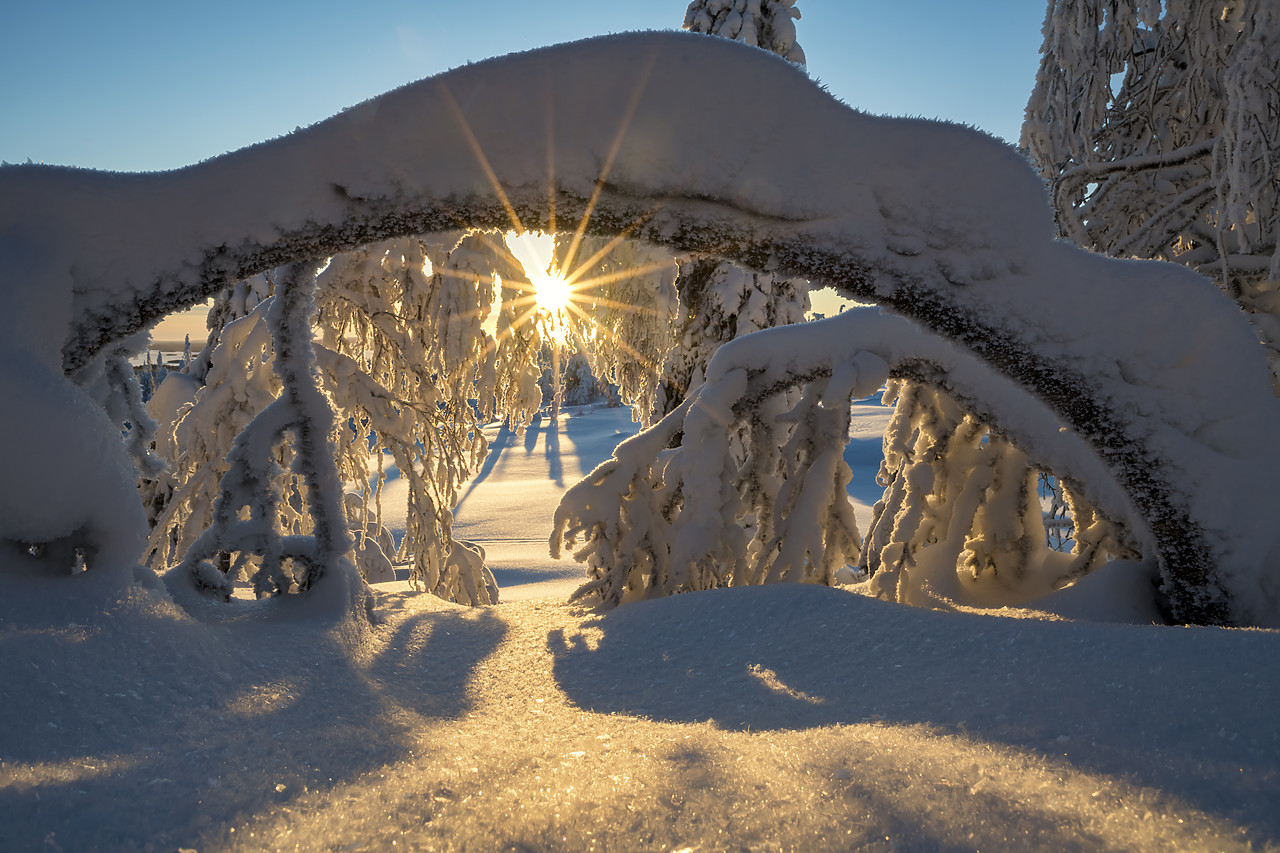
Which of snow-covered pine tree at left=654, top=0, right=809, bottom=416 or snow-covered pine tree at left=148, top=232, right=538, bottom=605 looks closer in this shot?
snow-covered pine tree at left=148, top=232, right=538, bottom=605

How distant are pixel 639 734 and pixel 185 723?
3.58 ft

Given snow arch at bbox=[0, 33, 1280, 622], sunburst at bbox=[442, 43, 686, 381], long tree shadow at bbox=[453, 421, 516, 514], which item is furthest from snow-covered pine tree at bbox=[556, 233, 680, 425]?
long tree shadow at bbox=[453, 421, 516, 514]

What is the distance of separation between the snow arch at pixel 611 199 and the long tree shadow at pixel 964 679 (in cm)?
100

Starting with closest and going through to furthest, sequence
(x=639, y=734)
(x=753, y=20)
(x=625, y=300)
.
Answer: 1. (x=639, y=734)
2. (x=753, y=20)
3. (x=625, y=300)

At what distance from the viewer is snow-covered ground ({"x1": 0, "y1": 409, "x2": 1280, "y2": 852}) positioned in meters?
1.09

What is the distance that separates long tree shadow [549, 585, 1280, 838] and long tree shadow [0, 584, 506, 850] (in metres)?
0.67

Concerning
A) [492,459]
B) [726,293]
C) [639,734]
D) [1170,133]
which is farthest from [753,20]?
[492,459]

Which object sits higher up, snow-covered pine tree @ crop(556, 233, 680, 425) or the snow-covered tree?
the snow-covered tree

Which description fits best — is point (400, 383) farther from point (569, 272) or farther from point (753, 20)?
point (753, 20)

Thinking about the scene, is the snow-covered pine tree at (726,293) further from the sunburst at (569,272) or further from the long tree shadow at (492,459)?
the long tree shadow at (492,459)

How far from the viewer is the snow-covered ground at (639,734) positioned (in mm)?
1093

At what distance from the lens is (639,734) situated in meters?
1.66

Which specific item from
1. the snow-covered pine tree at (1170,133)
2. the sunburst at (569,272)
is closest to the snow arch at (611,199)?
the sunburst at (569,272)

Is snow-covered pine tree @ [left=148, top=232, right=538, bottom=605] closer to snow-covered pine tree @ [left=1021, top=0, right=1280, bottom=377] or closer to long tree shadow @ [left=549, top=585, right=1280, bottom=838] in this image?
long tree shadow @ [left=549, top=585, right=1280, bottom=838]
